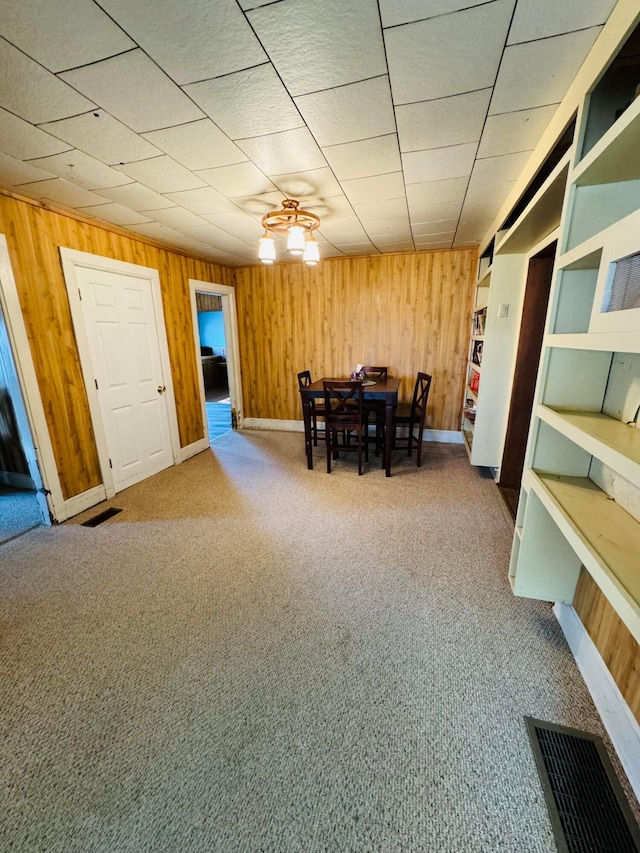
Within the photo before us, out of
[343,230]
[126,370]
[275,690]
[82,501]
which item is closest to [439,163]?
[343,230]

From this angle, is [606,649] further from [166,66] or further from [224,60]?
[166,66]

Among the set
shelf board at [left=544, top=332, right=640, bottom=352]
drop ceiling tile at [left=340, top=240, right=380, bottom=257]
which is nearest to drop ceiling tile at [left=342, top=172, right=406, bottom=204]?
drop ceiling tile at [left=340, top=240, right=380, bottom=257]

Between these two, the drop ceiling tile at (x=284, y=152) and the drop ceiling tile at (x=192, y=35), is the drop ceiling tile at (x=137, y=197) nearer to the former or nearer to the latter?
the drop ceiling tile at (x=284, y=152)

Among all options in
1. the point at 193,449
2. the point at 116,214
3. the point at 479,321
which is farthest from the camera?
the point at 193,449

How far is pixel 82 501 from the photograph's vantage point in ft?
9.34

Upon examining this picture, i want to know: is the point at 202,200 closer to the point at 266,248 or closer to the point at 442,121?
the point at 266,248

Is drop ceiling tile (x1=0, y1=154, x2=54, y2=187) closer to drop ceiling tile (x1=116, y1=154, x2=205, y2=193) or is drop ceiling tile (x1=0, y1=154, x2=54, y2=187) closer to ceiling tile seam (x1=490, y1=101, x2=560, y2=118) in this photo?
drop ceiling tile (x1=116, y1=154, x2=205, y2=193)

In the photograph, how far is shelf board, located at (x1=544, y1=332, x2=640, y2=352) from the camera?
0.81 meters

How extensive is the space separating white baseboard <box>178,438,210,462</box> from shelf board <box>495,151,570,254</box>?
3.84 metres

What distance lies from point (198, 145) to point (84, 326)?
1.83m

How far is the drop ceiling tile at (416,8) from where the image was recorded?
1011 mm

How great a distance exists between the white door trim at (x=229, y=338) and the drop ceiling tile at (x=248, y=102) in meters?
2.67

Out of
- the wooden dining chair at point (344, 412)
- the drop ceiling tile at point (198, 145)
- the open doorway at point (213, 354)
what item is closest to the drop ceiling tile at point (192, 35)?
the drop ceiling tile at point (198, 145)

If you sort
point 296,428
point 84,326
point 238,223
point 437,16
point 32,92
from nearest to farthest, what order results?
point 437,16 < point 32,92 < point 84,326 < point 238,223 < point 296,428
